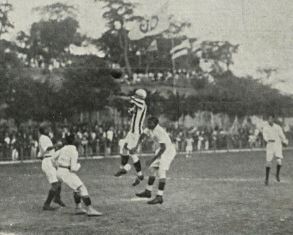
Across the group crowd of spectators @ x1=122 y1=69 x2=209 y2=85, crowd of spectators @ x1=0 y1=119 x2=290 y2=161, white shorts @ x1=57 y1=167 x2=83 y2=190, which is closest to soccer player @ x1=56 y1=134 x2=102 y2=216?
white shorts @ x1=57 y1=167 x2=83 y2=190

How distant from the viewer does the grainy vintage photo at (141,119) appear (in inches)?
362

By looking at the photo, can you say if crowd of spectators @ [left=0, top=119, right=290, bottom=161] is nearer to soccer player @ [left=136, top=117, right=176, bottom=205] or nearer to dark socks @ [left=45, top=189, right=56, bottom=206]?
dark socks @ [left=45, top=189, right=56, bottom=206]

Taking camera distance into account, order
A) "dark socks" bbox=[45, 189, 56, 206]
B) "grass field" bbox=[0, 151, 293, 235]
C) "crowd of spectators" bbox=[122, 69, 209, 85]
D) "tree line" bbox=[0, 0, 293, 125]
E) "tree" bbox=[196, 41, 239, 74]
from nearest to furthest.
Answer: "grass field" bbox=[0, 151, 293, 235] → "dark socks" bbox=[45, 189, 56, 206] → "tree line" bbox=[0, 0, 293, 125] → "crowd of spectators" bbox=[122, 69, 209, 85] → "tree" bbox=[196, 41, 239, 74]

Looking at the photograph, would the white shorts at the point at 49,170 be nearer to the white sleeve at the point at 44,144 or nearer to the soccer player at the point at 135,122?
the white sleeve at the point at 44,144

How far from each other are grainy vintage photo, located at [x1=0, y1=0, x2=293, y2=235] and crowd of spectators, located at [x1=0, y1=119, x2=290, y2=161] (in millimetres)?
71

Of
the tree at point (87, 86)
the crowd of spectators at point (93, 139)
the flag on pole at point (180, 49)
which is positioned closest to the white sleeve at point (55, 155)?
the crowd of spectators at point (93, 139)

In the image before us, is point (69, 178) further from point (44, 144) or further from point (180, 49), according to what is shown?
point (180, 49)

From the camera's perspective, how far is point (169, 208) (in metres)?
9.63

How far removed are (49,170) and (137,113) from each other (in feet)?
6.55

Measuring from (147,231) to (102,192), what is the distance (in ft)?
16.0

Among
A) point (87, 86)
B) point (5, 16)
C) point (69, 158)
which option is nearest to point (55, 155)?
point (69, 158)

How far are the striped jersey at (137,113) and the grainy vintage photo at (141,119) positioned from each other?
0.09 ft

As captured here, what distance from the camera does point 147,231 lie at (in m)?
7.52

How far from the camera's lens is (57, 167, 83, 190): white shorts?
9.05m
